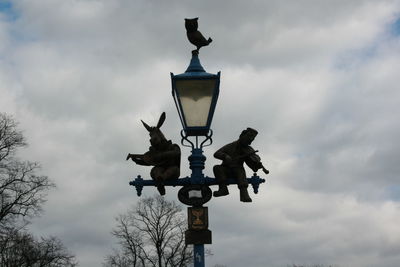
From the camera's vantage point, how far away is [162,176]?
6.25 meters

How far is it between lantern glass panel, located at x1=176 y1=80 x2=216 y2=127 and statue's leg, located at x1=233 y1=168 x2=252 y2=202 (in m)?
0.55

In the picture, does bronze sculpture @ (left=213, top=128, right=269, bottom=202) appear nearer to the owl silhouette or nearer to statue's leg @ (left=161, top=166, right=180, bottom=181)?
statue's leg @ (left=161, top=166, right=180, bottom=181)

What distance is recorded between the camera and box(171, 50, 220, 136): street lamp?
624cm

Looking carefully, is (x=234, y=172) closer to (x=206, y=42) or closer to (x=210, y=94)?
(x=210, y=94)

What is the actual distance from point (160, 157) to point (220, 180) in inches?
23.4

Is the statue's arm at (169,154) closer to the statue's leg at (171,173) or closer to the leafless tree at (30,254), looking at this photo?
the statue's leg at (171,173)

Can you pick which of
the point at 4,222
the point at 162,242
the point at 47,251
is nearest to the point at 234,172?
the point at 4,222

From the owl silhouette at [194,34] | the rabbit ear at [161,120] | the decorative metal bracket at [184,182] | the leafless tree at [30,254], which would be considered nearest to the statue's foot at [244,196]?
the decorative metal bracket at [184,182]

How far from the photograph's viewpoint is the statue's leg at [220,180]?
6320 mm

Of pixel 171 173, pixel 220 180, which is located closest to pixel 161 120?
pixel 171 173

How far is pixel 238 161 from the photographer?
6.36m

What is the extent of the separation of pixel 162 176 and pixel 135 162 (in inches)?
14.7

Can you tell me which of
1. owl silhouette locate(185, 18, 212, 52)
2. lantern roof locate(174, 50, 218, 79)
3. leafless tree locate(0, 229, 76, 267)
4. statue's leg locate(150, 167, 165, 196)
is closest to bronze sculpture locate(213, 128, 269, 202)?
statue's leg locate(150, 167, 165, 196)

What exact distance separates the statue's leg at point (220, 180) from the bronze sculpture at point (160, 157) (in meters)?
0.36
